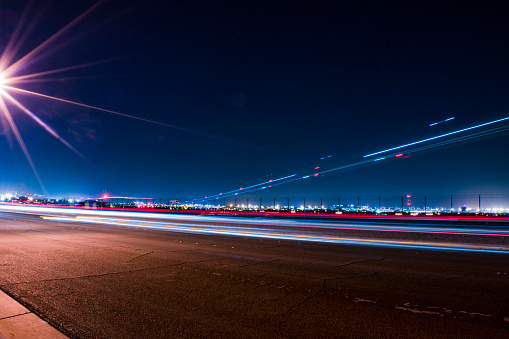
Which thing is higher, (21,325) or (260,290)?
(21,325)

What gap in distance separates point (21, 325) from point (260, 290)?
13.1ft

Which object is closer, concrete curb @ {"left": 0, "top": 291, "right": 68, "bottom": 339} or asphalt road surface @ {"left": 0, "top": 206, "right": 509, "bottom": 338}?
concrete curb @ {"left": 0, "top": 291, "right": 68, "bottom": 339}

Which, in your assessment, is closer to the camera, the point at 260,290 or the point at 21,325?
the point at 21,325

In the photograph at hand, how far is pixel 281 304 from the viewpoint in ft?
19.7

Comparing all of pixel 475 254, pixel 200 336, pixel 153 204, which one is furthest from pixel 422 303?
pixel 153 204

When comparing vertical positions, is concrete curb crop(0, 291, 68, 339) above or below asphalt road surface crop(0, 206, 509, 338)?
above

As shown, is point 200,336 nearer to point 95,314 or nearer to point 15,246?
point 95,314

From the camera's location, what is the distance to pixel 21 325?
4777 mm

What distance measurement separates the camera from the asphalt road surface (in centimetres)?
496

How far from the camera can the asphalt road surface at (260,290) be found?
496 centimetres

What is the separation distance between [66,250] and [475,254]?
46.8 feet

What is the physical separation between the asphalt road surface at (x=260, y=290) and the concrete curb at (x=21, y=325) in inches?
8.3

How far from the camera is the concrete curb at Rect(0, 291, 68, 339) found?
14.6 ft

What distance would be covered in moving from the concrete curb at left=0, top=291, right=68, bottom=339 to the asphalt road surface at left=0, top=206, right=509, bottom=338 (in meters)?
0.21
